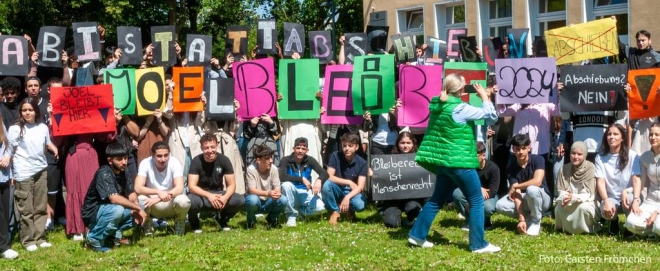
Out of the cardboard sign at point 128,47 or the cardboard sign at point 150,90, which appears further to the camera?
the cardboard sign at point 128,47

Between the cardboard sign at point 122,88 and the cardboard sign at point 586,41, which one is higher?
the cardboard sign at point 586,41

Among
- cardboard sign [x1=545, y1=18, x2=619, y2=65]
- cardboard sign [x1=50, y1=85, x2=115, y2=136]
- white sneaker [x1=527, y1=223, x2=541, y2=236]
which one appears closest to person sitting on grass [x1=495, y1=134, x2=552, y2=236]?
white sneaker [x1=527, y1=223, x2=541, y2=236]

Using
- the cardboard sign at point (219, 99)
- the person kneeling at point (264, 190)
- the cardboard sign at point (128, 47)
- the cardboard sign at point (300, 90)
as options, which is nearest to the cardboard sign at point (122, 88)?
the cardboard sign at point (128, 47)

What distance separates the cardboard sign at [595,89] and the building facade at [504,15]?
246 inches

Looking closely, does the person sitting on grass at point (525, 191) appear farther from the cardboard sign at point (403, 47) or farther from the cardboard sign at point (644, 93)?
the cardboard sign at point (403, 47)

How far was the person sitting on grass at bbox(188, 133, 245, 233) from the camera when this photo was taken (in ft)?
30.7

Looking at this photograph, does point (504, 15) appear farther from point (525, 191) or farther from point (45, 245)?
point (45, 245)

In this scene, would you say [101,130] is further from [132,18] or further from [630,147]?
[132,18]

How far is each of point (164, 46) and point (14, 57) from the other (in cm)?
176

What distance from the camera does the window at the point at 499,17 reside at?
21328 mm

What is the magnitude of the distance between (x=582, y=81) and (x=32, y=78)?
6.26m

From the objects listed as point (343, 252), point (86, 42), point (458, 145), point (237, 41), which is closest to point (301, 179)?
point (343, 252)

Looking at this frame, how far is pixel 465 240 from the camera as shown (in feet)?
28.1

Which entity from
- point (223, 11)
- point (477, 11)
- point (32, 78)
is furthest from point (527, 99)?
point (223, 11)
